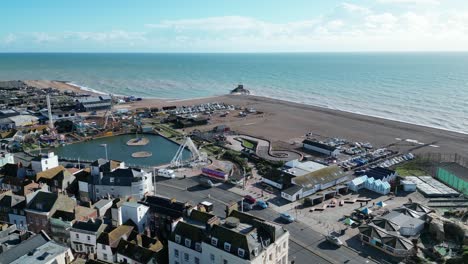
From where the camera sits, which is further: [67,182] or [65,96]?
[65,96]

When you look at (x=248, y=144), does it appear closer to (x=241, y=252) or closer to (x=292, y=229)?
(x=292, y=229)

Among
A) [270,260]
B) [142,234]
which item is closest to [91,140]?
[142,234]

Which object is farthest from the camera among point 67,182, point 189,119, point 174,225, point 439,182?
point 189,119

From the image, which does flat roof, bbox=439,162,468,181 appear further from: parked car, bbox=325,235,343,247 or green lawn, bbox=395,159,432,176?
parked car, bbox=325,235,343,247

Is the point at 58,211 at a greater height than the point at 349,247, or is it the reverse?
the point at 58,211

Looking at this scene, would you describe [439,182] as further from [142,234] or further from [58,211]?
[58,211]

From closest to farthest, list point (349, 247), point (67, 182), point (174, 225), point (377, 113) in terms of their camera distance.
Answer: point (174, 225), point (349, 247), point (67, 182), point (377, 113)

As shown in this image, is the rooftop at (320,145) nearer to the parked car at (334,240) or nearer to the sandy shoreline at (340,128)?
the sandy shoreline at (340,128)

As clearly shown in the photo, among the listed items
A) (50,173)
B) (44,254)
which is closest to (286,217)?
(44,254)

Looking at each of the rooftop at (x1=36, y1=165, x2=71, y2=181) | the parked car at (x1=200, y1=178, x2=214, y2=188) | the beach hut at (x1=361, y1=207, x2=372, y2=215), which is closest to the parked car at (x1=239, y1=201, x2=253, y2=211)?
the parked car at (x1=200, y1=178, x2=214, y2=188)
